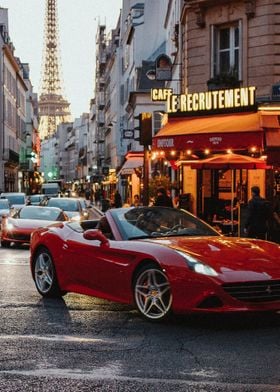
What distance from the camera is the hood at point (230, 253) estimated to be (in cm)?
863

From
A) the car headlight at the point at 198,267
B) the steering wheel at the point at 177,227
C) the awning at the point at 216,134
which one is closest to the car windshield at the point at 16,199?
the awning at the point at 216,134

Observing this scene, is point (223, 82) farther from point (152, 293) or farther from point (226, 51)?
point (152, 293)

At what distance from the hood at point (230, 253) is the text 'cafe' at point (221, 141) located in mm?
9704

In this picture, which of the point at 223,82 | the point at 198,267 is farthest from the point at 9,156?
the point at 198,267

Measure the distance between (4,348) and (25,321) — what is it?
5.29 ft

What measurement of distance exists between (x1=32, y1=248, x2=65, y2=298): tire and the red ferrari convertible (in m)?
0.01

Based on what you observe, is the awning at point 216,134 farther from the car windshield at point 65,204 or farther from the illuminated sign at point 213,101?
the car windshield at point 65,204

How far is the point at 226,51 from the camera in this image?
24.9 metres

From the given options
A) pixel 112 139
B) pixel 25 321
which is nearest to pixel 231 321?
pixel 25 321

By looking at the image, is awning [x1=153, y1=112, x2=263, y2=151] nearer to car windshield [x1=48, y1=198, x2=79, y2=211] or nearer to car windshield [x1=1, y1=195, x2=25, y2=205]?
car windshield [x1=48, y1=198, x2=79, y2=211]

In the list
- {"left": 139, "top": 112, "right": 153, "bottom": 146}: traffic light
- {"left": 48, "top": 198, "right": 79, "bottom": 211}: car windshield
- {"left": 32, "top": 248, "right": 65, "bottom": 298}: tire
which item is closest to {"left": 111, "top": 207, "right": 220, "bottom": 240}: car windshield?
{"left": 32, "top": 248, "right": 65, "bottom": 298}: tire

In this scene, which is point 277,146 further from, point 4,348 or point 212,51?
point 4,348

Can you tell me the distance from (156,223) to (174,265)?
155cm

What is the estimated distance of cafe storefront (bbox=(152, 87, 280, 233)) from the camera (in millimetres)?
19469
